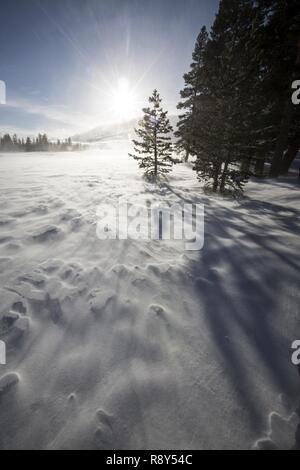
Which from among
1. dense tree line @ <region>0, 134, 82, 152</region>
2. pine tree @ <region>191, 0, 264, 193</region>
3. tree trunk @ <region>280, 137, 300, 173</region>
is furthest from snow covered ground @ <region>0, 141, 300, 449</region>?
dense tree line @ <region>0, 134, 82, 152</region>

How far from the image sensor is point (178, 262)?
390cm

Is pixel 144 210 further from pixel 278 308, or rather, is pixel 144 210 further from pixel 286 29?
pixel 286 29

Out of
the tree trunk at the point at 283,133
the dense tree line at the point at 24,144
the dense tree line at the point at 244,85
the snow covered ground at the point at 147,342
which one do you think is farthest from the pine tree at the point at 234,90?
the dense tree line at the point at 24,144

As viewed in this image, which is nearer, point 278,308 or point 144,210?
point 278,308

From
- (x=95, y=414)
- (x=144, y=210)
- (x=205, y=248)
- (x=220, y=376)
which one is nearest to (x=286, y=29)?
(x=144, y=210)

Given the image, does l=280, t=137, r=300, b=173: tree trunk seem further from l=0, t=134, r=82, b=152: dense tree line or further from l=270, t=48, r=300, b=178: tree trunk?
l=0, t=134, r=82, b=152: dense tree line

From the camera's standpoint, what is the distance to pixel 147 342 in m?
2.42

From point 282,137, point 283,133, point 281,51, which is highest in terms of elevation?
point 281,51

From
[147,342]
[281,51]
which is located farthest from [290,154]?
[147,342]

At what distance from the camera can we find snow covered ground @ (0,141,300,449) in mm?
1748

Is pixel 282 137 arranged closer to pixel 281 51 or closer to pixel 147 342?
pixel 281 51
